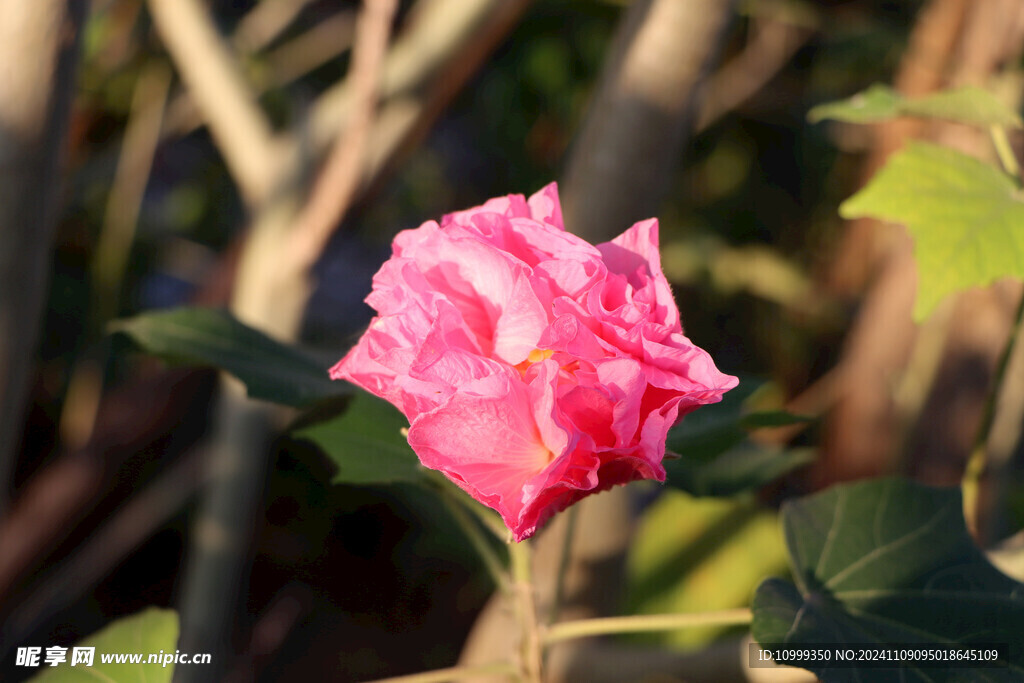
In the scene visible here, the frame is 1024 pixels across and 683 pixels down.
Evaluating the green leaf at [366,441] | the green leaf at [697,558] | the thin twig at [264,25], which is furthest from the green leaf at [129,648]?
the thin twig at [264,25]

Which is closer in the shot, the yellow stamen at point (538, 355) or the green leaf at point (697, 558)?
the yellow stamen at point (538, 355)

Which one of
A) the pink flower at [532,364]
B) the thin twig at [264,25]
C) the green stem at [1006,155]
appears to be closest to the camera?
the pink flower at [532,364]

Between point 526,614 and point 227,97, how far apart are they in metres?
0.64

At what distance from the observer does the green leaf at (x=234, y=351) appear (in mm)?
449

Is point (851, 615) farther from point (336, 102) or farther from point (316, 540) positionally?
point (316, 540)

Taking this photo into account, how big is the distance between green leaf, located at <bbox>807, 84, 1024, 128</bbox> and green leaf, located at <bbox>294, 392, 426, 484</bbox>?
384 mm

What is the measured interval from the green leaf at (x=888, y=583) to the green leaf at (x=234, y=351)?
0.28 m

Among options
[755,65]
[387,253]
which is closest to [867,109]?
[755,65]

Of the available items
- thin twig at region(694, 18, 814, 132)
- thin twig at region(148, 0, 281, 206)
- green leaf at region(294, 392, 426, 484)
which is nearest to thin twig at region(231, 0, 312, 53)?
thin twig at region(148, 0, 281, 206)

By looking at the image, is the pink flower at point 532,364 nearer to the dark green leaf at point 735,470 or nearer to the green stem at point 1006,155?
the dark green leaf at point 735,470

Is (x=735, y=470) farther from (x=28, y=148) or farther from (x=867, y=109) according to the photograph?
(x=28, y=148)

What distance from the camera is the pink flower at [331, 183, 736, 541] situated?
0.28 metres

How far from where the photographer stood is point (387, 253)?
1710 millimetres

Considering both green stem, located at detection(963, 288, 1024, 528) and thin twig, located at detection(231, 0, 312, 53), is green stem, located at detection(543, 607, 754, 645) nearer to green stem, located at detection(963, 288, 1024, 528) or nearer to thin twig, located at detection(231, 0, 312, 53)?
green stem, located at detection(963, 288, 1024, 528)
